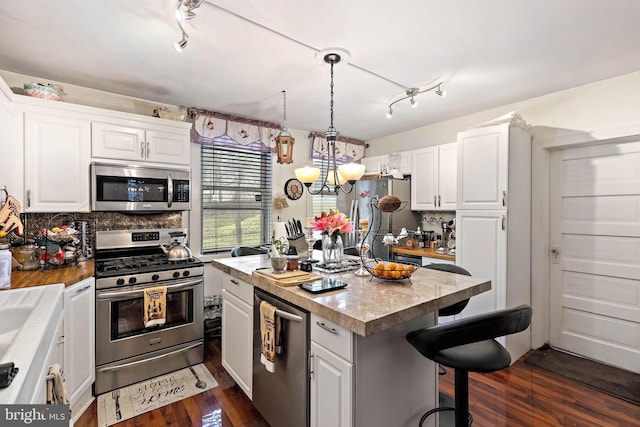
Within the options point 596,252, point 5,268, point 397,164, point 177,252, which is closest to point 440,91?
point 397,164

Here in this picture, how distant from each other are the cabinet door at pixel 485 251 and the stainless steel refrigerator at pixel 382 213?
0.91m

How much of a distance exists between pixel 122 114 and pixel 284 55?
1.61m

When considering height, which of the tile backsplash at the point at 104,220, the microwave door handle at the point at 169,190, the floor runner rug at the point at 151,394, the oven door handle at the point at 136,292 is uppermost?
the microwave door handle at the point at 169,190

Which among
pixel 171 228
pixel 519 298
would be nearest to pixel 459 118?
pixel 519 298

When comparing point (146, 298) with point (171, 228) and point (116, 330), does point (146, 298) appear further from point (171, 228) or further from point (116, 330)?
point (171, 228)

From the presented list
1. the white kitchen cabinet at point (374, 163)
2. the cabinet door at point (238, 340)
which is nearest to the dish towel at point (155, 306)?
the cabinet door at point (238, 340)

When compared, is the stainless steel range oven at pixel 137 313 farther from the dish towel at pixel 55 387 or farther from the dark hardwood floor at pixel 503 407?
the dish towel at pixel 55 387

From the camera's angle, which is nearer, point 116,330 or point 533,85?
point 116,330

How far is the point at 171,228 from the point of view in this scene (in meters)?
3.25

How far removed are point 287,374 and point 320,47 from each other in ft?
6.89

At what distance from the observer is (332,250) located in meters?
2.19

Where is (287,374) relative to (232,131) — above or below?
below

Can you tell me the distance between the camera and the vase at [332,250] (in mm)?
2145

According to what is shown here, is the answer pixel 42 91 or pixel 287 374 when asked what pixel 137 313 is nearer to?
pixel 287 374
